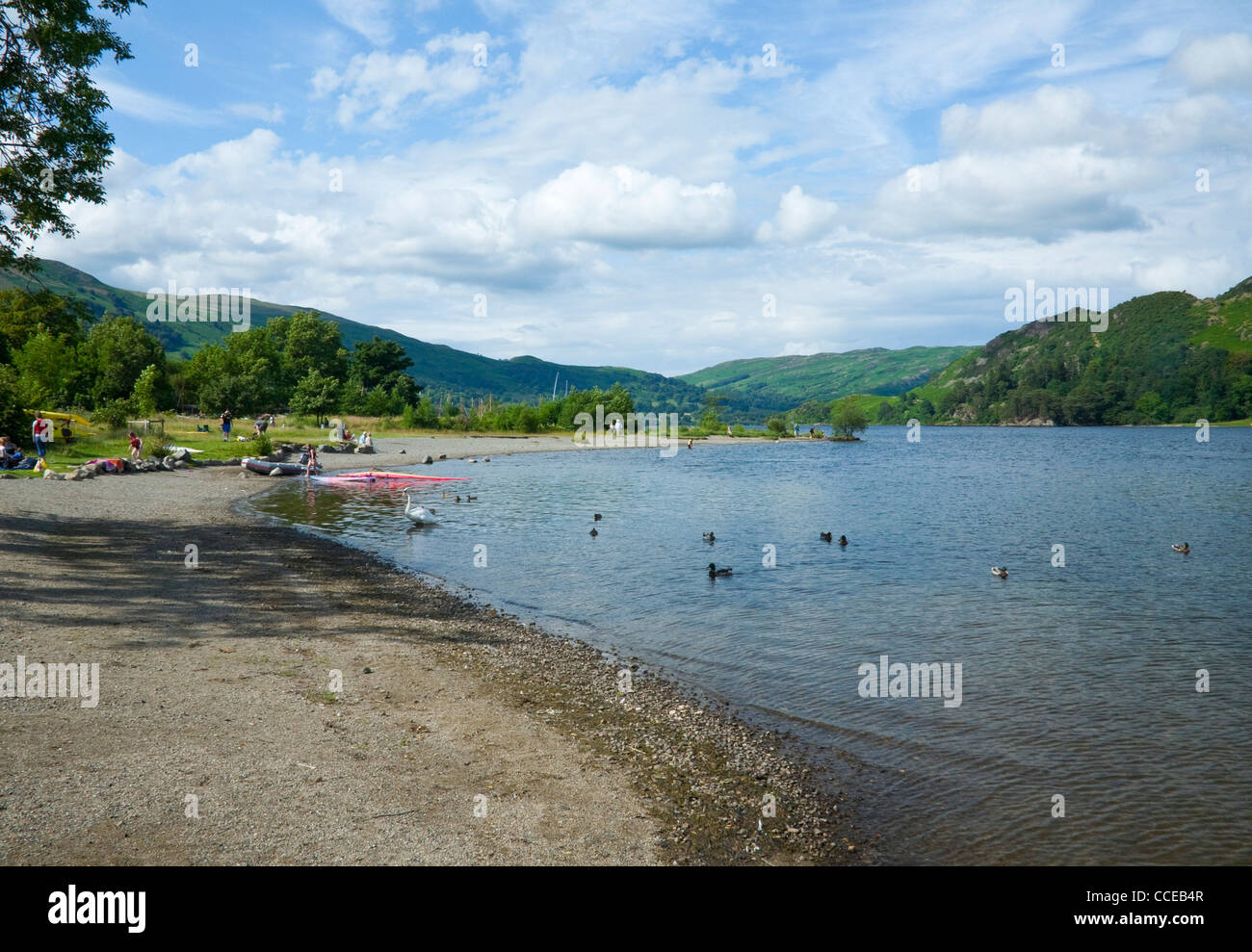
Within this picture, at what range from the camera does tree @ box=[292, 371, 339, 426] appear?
10144 cm

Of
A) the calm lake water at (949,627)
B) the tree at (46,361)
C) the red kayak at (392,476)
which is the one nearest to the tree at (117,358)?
the tree at (46,361)

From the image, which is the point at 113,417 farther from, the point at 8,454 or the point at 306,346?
the point at 306,346

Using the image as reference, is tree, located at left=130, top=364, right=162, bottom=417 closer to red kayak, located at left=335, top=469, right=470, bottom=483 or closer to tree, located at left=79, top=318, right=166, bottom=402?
tree, located at left=79, top=318, right=166, bottom=402

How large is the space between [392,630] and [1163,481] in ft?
225

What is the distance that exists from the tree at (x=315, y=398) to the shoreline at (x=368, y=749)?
289 ft

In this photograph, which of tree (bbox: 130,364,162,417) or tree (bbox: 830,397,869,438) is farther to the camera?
tree (bbox: 830,397,869,438)

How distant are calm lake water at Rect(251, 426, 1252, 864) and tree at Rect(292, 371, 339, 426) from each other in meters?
59.7

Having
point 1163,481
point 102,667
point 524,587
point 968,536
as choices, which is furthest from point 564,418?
point 102,667

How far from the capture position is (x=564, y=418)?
13738 cm

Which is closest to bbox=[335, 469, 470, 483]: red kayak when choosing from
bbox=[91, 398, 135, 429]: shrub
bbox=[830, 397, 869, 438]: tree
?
bbox=[91, 398, 135, 429]: shrub

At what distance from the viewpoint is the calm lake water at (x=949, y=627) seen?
991 centimetres

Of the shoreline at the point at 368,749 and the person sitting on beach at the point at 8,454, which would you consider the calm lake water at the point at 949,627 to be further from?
the person sitting on beach at the point at 8,454

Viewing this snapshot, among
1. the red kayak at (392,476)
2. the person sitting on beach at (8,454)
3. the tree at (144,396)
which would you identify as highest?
the tree at (144,396)
